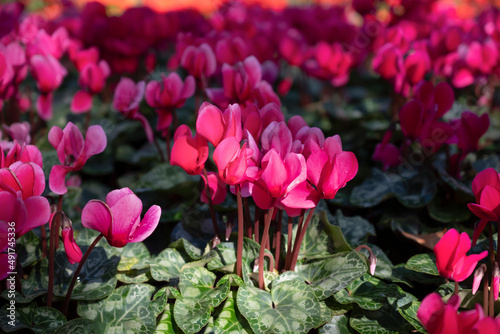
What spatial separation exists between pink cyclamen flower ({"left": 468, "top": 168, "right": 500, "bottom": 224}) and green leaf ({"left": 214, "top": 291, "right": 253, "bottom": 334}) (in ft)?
2.03

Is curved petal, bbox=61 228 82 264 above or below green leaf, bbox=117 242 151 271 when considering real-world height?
above

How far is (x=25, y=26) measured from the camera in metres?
2.53

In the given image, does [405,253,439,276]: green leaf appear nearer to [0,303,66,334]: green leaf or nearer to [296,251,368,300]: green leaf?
[296,251,368,300]: green leaf

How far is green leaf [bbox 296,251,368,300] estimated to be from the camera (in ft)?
4.27

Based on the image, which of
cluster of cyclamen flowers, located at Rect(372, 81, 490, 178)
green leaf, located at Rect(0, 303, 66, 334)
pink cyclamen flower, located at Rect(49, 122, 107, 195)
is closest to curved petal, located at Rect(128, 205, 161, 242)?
pink cyclamen flower, located at Rect(49, 122, 107, 195)

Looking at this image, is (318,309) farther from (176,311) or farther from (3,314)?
(3,314)

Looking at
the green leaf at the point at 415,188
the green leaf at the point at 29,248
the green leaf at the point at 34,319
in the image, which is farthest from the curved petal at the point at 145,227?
the green leaf at the point at 415,188

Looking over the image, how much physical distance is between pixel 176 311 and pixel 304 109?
2.07 metres

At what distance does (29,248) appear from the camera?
1436mm

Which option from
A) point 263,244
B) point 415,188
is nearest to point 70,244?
point 263,244

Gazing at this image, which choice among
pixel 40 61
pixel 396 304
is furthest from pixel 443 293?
pixel 40 61

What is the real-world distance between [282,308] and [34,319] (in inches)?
24.4

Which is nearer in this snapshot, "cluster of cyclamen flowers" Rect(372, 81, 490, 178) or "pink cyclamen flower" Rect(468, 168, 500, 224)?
"pink cyclamen flower" Rect(468, 168, 500, 224)

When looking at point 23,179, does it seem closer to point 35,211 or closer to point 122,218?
point 35,211
